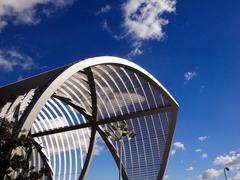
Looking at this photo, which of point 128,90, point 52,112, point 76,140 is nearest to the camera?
point 128,90

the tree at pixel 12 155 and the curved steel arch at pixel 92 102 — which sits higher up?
the curved steel arch at pixel 92 102

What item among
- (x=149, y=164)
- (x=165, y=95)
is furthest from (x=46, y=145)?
(x=165, y=95)

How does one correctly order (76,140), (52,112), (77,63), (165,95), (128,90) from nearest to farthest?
(77,63), (165,95), (128,90), (52,112), (76,140)

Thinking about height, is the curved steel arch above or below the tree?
above

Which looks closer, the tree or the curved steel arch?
the tree

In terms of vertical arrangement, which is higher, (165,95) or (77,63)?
(165,95)

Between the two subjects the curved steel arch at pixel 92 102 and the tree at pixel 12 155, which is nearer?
the tree at pixel 12 155

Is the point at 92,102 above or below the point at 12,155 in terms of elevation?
above

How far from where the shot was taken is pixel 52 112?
46.5 metres

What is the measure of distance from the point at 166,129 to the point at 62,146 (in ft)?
61.5

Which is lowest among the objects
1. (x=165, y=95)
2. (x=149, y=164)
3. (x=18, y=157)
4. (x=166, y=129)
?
(x=18, y=157)

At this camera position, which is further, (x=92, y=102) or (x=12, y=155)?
(x=92, y=102)

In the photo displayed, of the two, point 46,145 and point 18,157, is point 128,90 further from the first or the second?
point 18,157

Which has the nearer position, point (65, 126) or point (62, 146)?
point (65, 126)
